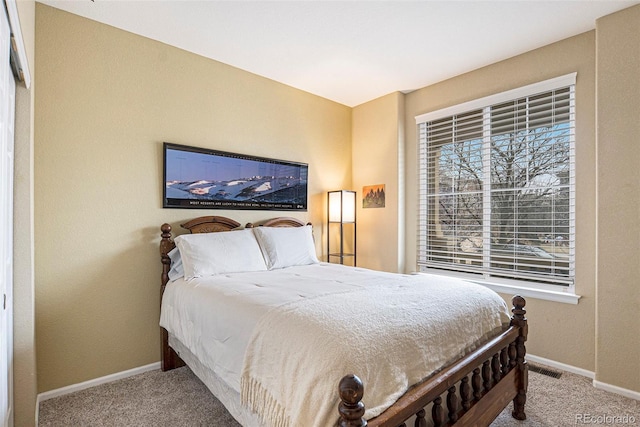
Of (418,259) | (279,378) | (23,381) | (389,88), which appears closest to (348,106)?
(389,88)

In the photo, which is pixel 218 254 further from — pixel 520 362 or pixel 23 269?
pixel 520 362

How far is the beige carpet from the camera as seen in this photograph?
79.8 inches

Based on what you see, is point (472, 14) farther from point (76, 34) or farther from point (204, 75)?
point (76, 34)

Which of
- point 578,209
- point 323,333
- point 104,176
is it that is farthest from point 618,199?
point 104,176

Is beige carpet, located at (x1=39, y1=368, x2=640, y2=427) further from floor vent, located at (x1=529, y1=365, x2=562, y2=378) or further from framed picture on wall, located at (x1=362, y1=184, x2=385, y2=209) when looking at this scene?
framed picture on wall, located at (x1=362, y1=184, x2=385, y2=209)

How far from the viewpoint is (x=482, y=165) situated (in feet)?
11.0

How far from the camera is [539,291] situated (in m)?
2.89

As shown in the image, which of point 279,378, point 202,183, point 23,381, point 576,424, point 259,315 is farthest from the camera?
point 202,183

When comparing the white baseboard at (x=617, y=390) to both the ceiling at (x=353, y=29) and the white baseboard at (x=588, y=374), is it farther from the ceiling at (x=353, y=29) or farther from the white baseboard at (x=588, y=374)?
the ceiling at (x=353, y=29)

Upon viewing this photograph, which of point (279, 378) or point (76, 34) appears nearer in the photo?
point (279, 378)

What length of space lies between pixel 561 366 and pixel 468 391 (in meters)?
1.84

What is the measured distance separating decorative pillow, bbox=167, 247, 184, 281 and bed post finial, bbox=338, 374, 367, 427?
1.98 metres

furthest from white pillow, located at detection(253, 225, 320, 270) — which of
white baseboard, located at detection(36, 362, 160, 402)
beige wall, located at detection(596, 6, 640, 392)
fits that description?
beige wall, located at detection(596, 6, 640, 392)

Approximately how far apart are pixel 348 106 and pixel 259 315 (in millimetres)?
3526
